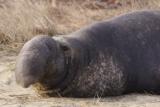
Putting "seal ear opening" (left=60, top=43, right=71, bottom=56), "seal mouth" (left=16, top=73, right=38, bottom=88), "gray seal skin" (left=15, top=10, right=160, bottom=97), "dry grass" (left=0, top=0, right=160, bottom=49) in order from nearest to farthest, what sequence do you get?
"seal mouth" (left=16, top=73, right=38, bottom=88) → "gray seal skin" (left=15, top=10, right=160, bottom=97) → "seal ear opening" (left=60, top=43, right=71, bottom=56) → "dry grass" (left=0, top=0, right=160, bottom=49)

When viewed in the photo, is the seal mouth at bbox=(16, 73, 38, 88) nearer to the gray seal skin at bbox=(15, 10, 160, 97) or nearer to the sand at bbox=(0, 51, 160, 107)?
the gray seal skin at bbox=(15, 10, 160, 97)

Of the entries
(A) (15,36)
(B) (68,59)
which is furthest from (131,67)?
(A) (15,36)

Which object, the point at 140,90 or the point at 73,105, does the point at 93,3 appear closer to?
the point at 140,90

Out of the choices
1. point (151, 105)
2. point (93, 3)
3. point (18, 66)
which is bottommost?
point (151, 105)

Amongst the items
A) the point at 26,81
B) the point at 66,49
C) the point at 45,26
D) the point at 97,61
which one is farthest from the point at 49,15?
the point at 26,81

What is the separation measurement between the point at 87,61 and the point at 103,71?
20 cm

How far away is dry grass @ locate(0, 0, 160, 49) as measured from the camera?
381 inches

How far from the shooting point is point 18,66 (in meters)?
6.08

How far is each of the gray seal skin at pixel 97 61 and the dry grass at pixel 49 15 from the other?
9.02 feet

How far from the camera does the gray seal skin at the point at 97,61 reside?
621cm

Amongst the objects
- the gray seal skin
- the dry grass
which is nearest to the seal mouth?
the gray seal skin

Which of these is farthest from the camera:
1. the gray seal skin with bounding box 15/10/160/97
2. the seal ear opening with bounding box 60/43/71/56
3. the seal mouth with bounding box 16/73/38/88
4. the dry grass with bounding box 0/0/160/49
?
the dry grass with bounding box 0/0/160/49

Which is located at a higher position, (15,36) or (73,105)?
(15,36)

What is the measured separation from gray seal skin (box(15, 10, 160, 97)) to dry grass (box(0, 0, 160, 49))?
2751 millimetres
